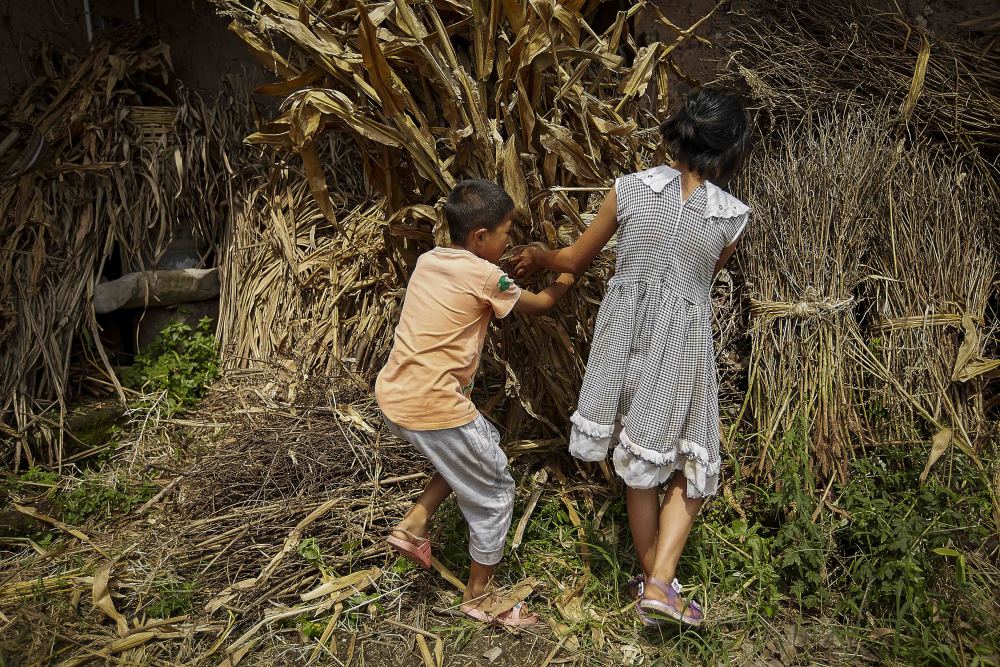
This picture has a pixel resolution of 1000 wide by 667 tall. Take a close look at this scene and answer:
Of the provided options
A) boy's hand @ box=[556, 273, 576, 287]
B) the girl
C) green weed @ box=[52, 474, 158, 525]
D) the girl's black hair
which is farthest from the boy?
green weed @ box=[52, 474, 158, 525]

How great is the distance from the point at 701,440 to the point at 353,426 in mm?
1428

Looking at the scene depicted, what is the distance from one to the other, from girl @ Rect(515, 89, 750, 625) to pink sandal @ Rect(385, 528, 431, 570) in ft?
1.89

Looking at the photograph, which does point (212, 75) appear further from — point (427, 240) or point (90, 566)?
point (90, 566)

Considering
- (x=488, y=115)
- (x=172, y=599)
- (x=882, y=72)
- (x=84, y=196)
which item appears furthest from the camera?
(x=84, y=196)

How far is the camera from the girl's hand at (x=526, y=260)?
2439 mm

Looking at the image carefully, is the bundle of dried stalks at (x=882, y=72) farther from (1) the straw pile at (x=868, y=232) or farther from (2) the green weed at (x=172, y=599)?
(2) the green weed at (x=172, y=599)

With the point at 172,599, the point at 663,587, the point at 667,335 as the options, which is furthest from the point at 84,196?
the point at 663,587

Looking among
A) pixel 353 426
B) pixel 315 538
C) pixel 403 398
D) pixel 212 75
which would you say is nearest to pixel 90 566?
pixel 315 538

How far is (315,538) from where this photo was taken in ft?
8.41

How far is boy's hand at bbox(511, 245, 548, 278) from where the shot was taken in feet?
8.00

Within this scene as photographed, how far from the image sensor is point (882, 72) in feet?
9.77

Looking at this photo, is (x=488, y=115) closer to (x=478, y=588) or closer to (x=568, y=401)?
(x=568, y=401)

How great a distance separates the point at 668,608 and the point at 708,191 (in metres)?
1.22

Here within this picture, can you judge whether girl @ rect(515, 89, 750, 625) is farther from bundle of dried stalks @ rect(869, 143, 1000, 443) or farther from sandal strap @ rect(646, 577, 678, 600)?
bundle of dried stalks @ rect(869, 143, 1000, 443)
